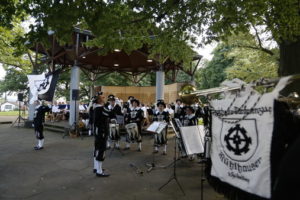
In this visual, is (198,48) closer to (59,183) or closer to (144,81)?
(59,183)

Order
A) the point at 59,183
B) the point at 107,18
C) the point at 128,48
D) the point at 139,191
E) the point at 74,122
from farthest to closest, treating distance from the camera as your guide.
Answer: the point at 74,122 → the point at 128,48 → the point at 107,18 → the point at 59,183 → the point at 139,191

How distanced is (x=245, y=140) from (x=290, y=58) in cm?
547

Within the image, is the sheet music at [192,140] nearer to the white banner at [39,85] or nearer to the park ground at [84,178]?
the park ground at [84,178]

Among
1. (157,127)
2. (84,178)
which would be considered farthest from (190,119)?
(84,178)

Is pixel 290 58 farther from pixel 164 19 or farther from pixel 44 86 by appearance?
pixel 44 86

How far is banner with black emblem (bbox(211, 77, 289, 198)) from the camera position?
224 centimetres

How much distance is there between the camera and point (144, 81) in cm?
3812

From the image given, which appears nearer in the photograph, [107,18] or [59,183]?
[59,183]

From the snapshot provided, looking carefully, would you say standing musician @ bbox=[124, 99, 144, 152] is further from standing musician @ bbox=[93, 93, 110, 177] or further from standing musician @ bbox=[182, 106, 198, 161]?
standing musician @ bbox=[93, 93, 110, 177]

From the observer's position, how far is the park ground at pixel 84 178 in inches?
205

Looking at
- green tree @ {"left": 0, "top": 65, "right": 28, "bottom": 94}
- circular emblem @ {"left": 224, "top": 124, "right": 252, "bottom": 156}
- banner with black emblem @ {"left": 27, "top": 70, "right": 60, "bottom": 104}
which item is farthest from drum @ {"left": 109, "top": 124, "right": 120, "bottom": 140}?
green tree @ {"left": 0, "top": 65, "right": 28, "bottom": 94}

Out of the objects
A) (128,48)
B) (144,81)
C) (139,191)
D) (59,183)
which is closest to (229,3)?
(128,48)

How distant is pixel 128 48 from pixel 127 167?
188 inches

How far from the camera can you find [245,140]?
2.48 metres
